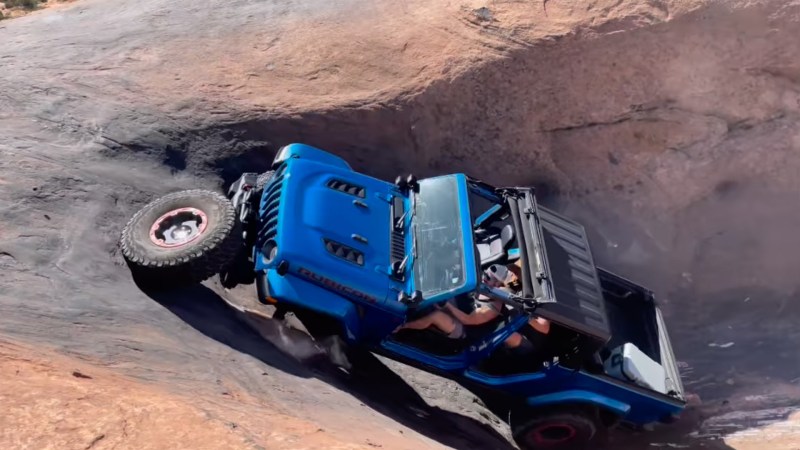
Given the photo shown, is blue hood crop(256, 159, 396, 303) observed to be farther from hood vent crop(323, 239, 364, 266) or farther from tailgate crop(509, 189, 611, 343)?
tailgate crop(509, 189, 611, 343)

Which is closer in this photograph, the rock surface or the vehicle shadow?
the vehicle shadow

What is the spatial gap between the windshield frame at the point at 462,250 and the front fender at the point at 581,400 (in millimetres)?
1434

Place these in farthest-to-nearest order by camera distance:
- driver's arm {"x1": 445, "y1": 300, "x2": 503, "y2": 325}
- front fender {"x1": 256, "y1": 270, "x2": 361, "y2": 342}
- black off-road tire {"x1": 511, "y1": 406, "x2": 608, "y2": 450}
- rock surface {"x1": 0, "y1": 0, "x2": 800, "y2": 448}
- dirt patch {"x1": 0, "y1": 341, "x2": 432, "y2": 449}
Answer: rock surface {"x1": 0, "y1": 0, "x2": 800, "y2": 448}
black off-road tire {"x1": 511, "y1": 406, "x2": 608, "y2": 450}
driver's arm {"x1": 445, "y1": 300, "x2": 503, "y2": 325}
front fender {"x1": 256, "y1": 270, "x2": 361, "y2": 342}
dirt patch {"x1": 0, "y1": 341, "x2": 432, "y2": 449}

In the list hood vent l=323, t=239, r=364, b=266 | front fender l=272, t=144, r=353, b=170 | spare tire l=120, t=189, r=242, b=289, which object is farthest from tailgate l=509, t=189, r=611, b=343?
spare tire l=120, t=189, r=242, b=289

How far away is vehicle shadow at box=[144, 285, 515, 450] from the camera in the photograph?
561cm

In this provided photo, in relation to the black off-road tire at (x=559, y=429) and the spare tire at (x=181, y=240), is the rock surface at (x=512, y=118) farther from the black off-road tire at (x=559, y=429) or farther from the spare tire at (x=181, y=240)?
the spare tire at (x=181, y=240)

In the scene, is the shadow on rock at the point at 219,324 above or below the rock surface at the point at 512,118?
below

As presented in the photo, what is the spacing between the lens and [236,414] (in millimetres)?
4395

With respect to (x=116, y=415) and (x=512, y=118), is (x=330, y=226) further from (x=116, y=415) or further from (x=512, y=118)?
(x=512, y=118)

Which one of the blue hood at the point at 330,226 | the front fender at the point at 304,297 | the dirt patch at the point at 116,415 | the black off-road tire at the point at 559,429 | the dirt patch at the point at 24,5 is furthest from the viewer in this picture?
the dirt patch at the point at 24,5

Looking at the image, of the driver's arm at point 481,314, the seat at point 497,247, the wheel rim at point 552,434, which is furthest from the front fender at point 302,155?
the wheel rim at point 552,434

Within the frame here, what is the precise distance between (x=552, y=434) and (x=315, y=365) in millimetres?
2232

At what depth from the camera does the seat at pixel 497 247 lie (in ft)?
20.8

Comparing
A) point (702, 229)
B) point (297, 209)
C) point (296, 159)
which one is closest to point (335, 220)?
point (297, 209)
